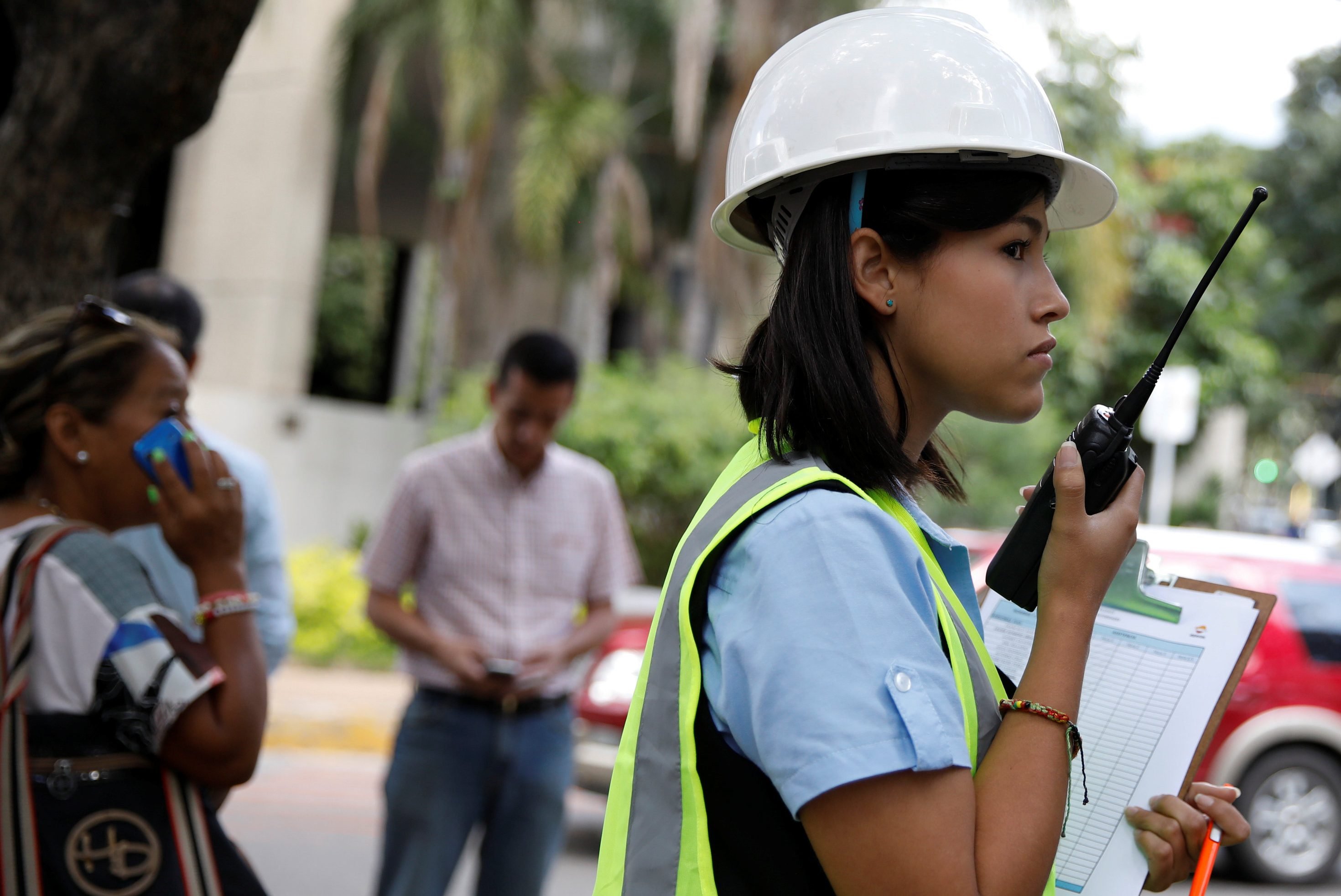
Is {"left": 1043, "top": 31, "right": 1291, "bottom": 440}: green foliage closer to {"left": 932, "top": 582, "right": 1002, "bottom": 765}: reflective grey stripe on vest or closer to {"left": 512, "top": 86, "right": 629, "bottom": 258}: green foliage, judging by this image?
{"left": 512, "top": 86, "right": 629, "bottom": 258}: green foliage

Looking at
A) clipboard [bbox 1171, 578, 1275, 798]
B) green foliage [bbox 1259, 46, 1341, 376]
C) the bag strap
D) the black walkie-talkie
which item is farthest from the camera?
green foliage [bbox 1259, 46, 1341, 376]

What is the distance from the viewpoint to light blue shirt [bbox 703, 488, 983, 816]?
128cm

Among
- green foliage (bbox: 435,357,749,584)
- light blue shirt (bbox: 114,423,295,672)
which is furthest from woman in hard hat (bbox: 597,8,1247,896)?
green foliage (bbox: 435,357,749,584)

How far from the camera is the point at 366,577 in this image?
173 inches

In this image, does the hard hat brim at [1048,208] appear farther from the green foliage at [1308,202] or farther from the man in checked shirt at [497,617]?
the green foliage at [1308,202]

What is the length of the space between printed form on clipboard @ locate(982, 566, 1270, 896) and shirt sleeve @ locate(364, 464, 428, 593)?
285 cm

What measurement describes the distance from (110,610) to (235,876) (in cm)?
47

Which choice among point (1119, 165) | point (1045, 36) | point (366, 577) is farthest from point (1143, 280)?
point (366, 577)

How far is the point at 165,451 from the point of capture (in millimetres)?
2498

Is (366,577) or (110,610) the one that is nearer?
(110,610)

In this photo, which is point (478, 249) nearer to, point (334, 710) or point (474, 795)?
point (334, 710)

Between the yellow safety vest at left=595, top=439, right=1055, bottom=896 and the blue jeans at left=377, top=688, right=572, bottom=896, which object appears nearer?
the yellow safety vest at left=595, top=439, right=1055, bottom=896

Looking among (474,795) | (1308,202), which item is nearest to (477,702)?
(474,795)

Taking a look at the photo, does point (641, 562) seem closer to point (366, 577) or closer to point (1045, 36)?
point (1045, 36)
